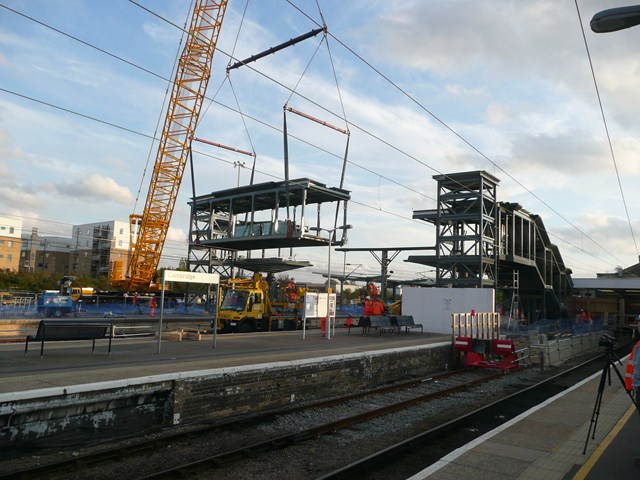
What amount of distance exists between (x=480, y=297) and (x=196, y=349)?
15.3 meters

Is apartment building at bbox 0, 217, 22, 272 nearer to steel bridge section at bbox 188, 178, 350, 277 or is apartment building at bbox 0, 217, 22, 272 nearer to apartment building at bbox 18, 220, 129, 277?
apartment building at bbox 18, 220, 129, 277

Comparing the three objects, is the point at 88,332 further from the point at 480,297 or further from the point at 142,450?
the point at 480,297

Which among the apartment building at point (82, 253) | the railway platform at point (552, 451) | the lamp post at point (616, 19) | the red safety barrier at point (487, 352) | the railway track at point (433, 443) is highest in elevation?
the apartment building at point (82, 253)

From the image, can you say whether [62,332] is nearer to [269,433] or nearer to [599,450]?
[269,433]

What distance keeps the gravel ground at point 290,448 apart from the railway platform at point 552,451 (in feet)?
4.91

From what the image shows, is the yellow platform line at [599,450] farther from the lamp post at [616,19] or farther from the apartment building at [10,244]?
the apartment building at [10,244]

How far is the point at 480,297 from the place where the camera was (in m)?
25.7

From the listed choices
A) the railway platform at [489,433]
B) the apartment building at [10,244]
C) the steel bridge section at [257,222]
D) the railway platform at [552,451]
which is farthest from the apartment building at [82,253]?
the railway platform at [552,451]

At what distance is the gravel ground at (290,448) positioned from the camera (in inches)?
296

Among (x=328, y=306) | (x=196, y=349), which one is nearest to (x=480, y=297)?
(x=328, y=306)

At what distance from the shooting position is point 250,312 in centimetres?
2667

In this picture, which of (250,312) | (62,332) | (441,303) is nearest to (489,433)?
(62,332)

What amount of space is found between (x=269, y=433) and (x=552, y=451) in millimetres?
4871

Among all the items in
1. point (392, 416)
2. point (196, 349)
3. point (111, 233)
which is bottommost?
point (392, 416)
